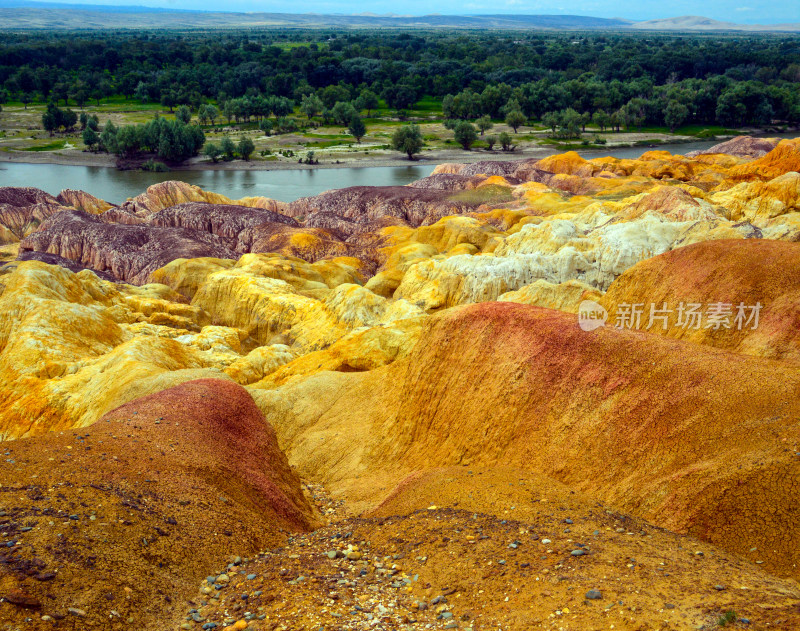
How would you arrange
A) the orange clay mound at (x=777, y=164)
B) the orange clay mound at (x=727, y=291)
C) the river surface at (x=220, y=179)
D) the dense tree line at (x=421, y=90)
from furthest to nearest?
1. the dense tree line at (x=421, y=90)
2. the river surface at (x=220, y=179)
3. the orange clay mound at (x=777, y=164)
4. the orange clay mound at (x=727, y=291)

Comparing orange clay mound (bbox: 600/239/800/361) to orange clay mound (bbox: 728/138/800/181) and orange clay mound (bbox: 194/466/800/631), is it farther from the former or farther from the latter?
orange clay mound (bbox: 728/138/800/181)

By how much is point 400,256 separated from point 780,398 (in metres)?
50.4

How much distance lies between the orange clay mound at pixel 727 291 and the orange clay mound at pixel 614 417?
722 cm

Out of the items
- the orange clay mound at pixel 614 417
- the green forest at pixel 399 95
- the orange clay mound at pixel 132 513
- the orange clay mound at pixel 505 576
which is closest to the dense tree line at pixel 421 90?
the green forest at pixel 399 95

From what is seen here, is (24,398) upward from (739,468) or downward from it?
downward

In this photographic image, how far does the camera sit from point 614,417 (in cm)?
2239

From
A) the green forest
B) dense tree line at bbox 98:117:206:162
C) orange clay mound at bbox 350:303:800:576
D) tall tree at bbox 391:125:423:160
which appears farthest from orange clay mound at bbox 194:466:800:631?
Answer: the green forest

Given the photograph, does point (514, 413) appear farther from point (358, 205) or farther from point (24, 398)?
point (358, 205)

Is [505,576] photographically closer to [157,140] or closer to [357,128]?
[157,140]

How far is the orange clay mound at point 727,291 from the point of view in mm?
29234

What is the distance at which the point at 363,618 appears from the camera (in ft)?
43.7

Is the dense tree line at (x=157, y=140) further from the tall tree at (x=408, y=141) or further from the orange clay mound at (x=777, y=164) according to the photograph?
the orange clay mound at (x=777, y=164)

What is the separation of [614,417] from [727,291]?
46.3ft

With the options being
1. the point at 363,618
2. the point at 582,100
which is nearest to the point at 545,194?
Result: the point at 363,618
